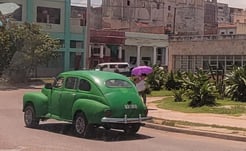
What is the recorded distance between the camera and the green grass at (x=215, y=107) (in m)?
22.1

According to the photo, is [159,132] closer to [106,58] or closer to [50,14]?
[50,14]

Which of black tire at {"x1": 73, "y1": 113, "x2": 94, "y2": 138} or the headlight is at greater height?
the headlight

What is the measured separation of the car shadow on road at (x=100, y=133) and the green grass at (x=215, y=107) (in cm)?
696

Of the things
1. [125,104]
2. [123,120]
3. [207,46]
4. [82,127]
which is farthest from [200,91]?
[207,46]

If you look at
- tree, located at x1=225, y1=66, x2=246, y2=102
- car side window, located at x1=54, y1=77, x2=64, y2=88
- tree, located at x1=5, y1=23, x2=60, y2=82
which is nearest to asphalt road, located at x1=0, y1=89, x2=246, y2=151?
car side window, located at x1=54, y1=77, x2=64, y2=88

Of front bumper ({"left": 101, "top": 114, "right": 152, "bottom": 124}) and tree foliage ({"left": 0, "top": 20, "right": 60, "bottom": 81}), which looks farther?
tree foliage ({"left": 0, "top": 20, "right": 60, "bottom": 81})

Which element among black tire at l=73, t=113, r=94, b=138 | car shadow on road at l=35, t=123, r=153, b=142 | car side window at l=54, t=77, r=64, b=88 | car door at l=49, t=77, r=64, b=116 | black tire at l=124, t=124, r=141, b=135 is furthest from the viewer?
car side window at l=54, t=77, r=64, b=88

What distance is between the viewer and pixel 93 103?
14.5 m

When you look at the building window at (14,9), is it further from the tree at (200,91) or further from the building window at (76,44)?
the tree at (200,91)

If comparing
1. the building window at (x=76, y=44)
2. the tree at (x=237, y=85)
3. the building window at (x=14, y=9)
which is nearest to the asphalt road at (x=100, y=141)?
the tree at (x=237, y=85)

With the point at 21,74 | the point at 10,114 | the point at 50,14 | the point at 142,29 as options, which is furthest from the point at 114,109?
the point at 142,29

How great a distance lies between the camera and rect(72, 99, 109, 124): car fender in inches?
561

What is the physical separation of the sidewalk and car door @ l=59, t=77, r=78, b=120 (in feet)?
12.1

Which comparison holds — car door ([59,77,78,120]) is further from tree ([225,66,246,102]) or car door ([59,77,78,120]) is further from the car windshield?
tree ([225,66,246,102])
